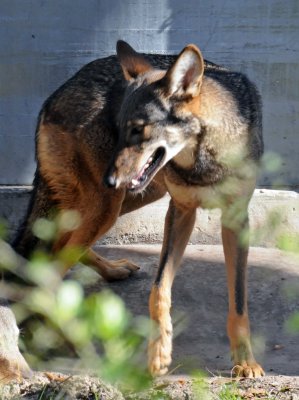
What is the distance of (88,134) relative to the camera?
5.78m

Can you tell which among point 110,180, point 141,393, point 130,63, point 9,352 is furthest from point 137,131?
point 141,393

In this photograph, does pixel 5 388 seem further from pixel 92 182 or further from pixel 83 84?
pixel 83 84

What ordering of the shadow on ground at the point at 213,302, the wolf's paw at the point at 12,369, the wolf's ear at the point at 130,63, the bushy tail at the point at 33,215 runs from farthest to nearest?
the bushy tail at the point at 33,215, the shadow on ground at the point at 213,302, the wolf's ear at the point at 130,63, the wolf's paw at the point at 12,369

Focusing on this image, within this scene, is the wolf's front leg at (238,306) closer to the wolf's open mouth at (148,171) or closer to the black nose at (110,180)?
the wolf's open mouth at (148,171)

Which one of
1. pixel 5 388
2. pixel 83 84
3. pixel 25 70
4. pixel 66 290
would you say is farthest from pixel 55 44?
pixel 66 290

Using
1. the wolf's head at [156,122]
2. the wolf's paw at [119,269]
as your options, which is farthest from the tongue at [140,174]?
the wolf's paw at [119,269]

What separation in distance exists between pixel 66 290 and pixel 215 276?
5254 millimetres

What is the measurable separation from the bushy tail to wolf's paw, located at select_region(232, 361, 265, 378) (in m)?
1.67

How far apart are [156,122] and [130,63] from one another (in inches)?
27.6

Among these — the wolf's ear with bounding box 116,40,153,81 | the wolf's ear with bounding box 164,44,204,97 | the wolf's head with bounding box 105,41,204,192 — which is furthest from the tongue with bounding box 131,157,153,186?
the wolf's ear with bounding box 116,40,153,81

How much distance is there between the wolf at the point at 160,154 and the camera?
16.9ft

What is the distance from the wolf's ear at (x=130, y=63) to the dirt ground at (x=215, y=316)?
1.46 m

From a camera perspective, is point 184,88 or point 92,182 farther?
point 92,182

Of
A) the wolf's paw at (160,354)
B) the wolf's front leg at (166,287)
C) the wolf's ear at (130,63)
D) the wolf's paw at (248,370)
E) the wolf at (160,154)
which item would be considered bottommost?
the wolf's paw at (248,370)
